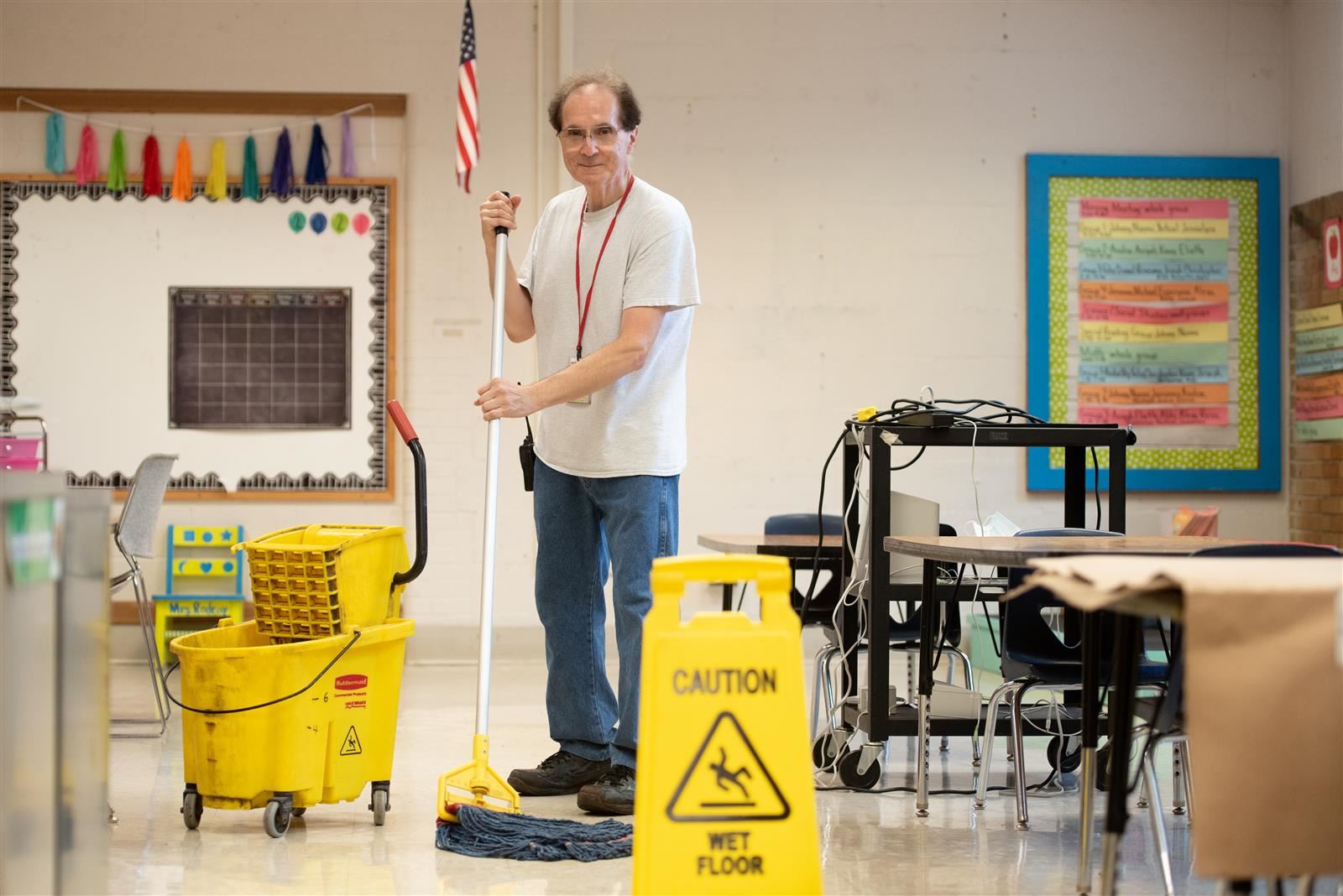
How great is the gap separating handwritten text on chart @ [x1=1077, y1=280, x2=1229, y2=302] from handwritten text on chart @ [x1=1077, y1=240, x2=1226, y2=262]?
119 mm

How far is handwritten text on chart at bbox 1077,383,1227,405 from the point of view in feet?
20.4

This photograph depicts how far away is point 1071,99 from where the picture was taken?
627 cm

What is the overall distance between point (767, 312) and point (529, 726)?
2.53 m

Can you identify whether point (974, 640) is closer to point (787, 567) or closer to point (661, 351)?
point (661, 351)

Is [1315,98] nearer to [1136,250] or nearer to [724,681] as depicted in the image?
[1136,250]

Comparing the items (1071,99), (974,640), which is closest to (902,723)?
(974,640)

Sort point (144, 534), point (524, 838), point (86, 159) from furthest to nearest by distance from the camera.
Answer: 1. point (86, 159)
2. point (144, 534)
3. point (524, 838)

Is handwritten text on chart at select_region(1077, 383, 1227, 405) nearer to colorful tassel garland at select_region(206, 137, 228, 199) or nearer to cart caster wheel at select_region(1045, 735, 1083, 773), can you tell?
cart caster wheel at select_region(1045, 735, 1083, 773)

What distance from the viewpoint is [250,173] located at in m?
6.00

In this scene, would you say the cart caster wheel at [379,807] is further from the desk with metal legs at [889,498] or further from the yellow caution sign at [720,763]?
the yellow caution sign at [720,763]

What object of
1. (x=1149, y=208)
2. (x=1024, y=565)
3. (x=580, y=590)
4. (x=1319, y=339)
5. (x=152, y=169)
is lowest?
(x=580, y=590)

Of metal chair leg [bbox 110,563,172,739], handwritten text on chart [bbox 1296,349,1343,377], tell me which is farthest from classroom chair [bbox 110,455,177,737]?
handwritten text on chart [bbox 1296,349,1343,377]

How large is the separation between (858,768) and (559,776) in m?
0.78

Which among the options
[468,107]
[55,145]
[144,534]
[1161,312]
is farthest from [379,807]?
[1161,312]
